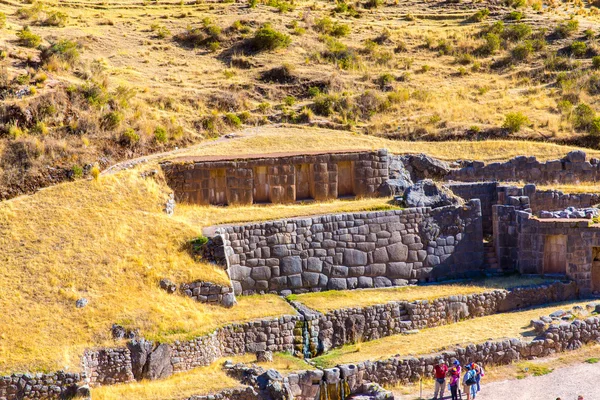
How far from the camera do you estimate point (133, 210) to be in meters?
32.6

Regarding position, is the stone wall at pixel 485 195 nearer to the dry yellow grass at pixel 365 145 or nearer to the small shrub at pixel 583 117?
the dry yellow grass at pixel 365 145

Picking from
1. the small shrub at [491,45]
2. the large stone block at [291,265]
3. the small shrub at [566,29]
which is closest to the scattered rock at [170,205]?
the large stone block at [291,265]

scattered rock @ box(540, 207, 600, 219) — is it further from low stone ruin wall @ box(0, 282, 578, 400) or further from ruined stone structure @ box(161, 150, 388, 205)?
ruined stone structure @ box(161, 150, 388, 205)

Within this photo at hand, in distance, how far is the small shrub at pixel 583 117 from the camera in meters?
45.0

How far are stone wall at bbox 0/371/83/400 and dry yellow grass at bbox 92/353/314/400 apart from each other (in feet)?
2.30

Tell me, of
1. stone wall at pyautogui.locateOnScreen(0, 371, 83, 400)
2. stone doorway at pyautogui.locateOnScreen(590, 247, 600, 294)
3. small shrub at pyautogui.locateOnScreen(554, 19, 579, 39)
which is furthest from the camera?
small shrub at pyautogui.locateOnScreen(554, 19, 579, 39)

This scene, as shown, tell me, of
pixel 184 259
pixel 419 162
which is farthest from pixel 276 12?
pixel 184 259

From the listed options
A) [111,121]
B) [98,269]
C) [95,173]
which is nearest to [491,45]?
[111,121]

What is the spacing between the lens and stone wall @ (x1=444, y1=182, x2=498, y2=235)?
37156mm

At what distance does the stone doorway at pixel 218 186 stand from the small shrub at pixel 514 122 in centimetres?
1496

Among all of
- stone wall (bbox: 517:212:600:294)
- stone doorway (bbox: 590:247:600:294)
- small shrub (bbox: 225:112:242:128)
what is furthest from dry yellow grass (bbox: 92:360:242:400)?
small shrub (bbox: 225:112:242:128)

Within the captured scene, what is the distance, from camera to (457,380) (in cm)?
2658

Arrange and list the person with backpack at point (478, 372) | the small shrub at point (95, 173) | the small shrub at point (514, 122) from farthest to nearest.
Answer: the small shrub at point (514, 122), the small shrub at point (95, 173), the person with backpack at point (478, 372)

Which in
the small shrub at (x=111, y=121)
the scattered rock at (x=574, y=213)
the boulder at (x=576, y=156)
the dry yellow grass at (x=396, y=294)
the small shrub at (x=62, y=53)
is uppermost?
the small shrub at (x=62, y=53)
